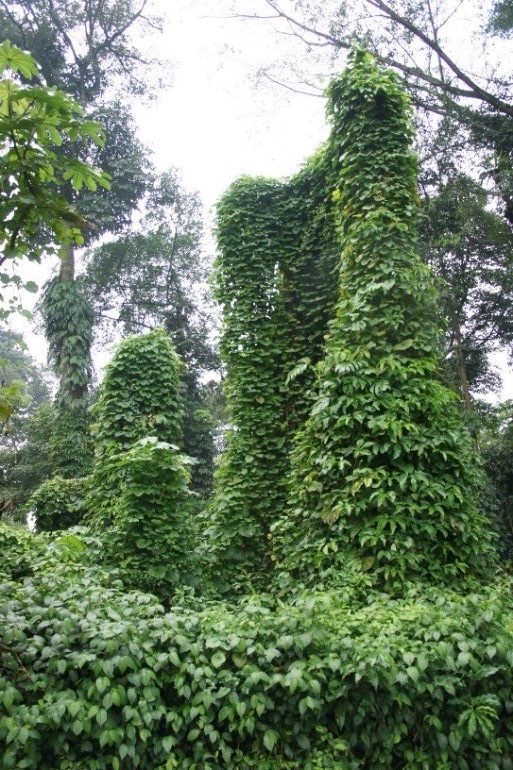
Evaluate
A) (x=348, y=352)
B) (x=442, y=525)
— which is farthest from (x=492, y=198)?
(x=442, y=525)

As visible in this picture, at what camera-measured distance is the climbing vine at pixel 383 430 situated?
16.3 feet

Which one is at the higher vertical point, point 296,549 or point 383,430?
point 383,430

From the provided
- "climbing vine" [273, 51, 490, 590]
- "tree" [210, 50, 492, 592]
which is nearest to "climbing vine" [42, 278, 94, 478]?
"tree" [210, 50, 492, 592]

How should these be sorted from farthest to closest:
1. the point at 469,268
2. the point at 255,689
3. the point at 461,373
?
the point at 469,268 → the point at 461,373 → the point at 255,689

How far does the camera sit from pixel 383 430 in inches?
204

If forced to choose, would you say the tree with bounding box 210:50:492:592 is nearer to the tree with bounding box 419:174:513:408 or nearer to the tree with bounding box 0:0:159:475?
the tree with bounding box 419:174:513:408

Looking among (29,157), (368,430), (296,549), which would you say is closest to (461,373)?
(368,430)

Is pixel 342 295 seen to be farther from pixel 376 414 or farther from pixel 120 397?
pixel 120 397

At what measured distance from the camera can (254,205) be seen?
8508 mm

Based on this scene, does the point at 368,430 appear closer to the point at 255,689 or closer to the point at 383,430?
the point at 383,430

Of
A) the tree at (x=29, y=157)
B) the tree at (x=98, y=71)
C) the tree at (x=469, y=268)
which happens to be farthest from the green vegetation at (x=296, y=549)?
the tree at (x=98, y=71)

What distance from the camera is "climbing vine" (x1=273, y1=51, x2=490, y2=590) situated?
4.98 metres

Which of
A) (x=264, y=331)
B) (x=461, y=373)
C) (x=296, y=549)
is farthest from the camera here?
(x=461, y=373)

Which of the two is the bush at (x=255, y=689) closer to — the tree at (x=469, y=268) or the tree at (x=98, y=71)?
the tree at (x=469, y=268)
